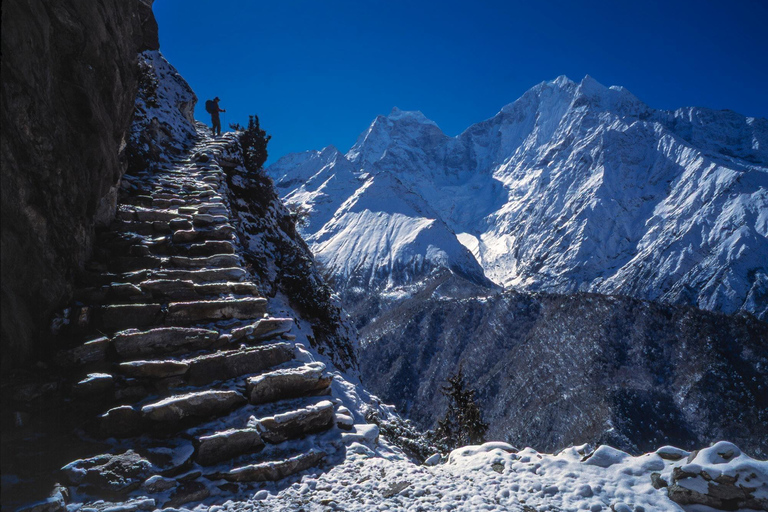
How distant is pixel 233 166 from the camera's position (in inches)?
850

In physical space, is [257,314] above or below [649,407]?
above

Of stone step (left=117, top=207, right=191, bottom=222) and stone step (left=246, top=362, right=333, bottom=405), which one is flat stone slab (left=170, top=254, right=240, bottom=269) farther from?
stone step (left=246, top=362, right=333, bottom=405)

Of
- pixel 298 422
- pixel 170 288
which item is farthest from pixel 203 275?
pixel 298 422

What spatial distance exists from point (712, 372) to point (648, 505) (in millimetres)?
106450

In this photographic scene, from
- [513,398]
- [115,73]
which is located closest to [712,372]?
[513,398]

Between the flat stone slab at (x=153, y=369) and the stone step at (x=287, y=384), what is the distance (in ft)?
4.18

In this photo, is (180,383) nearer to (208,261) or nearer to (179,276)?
(179,276)

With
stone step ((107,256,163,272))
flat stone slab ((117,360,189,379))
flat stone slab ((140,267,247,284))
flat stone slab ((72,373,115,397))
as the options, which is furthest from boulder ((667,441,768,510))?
stone step ((107,256,163,272))

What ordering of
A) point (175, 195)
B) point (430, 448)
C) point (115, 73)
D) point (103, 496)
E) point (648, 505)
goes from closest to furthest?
point (103, 496) → point (648, 505) → point (115, 73) → point (175, 195) → point (430, 448)

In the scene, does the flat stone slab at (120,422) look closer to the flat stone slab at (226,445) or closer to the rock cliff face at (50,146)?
the flat stone slab at (226,445)

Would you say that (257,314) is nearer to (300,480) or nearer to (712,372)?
(300,480)

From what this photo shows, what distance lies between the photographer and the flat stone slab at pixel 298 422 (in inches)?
309

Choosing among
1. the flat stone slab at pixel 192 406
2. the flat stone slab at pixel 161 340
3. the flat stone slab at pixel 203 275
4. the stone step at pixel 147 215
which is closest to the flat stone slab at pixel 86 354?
the flat stone slab at pixel 161 340

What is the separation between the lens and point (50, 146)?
7.84 m
